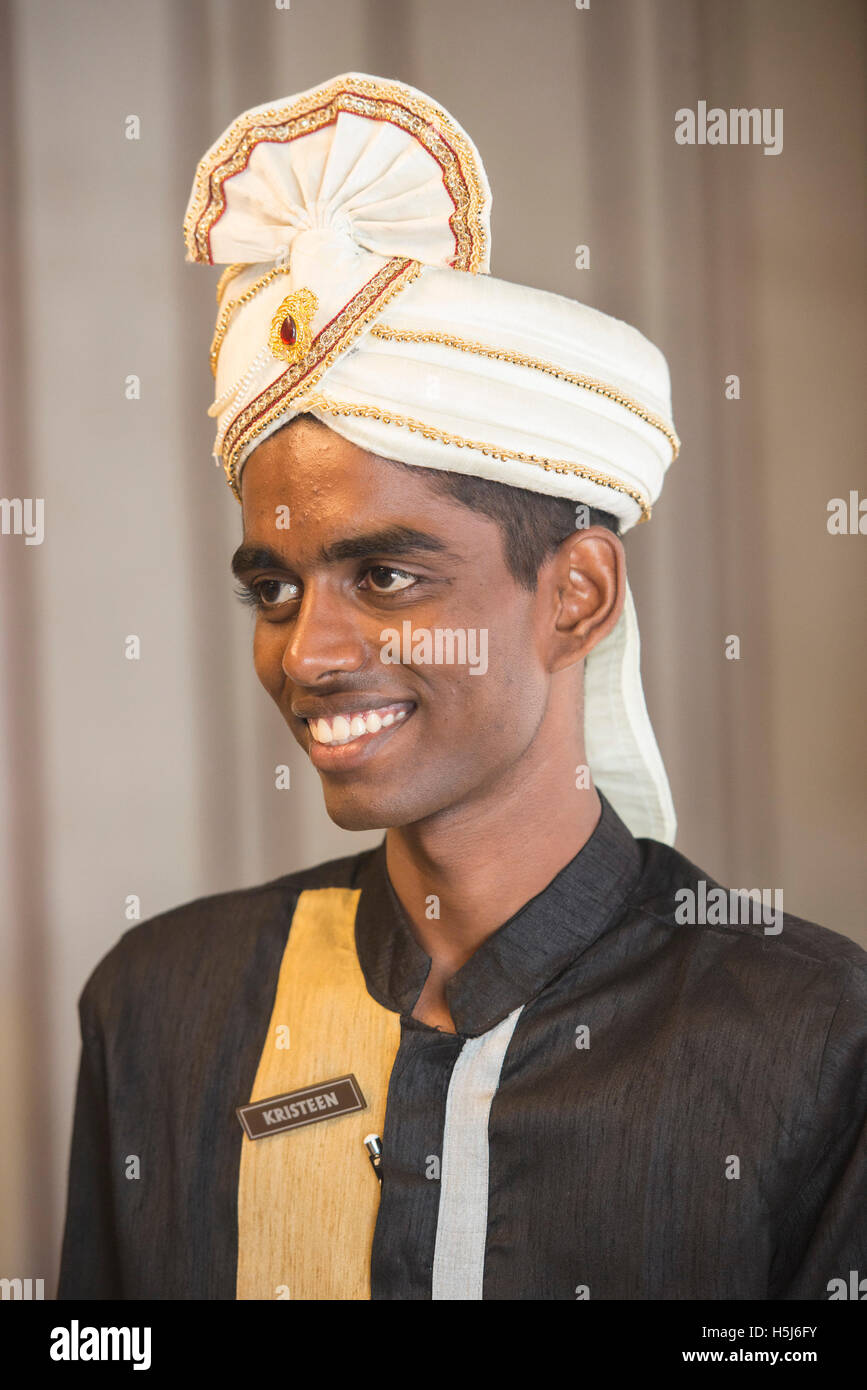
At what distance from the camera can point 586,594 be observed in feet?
4.61

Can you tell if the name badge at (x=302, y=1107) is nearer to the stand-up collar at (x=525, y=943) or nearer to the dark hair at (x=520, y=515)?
the stand-up collar at (x=525, y=943)

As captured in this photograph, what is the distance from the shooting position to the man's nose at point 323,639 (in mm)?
1261

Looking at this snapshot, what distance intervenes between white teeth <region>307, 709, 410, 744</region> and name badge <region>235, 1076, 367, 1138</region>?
38 cm

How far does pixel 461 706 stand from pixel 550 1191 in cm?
48

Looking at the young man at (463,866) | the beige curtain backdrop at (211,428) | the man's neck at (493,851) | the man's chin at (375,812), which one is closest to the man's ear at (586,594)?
the young man at (463,866)

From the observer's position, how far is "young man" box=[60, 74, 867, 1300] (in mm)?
1230

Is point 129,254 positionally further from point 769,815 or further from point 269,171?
point 769,815

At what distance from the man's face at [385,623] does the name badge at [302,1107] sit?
298 millimetres

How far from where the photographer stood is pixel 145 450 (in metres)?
2.29

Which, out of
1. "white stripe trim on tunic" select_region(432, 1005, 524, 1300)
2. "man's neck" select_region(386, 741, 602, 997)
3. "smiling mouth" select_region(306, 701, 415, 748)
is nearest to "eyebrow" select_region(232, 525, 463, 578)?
"smiling mouth" select_region(306, 701, 415, 748)

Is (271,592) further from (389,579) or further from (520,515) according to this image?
(520,515)

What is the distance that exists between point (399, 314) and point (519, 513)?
23cm

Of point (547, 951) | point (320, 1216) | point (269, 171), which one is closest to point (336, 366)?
point (269, 171)
